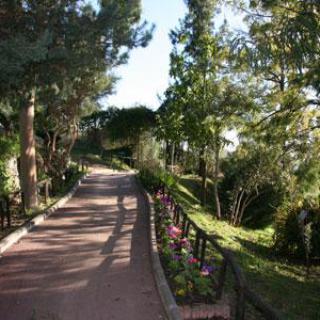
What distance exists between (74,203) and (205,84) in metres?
6.97

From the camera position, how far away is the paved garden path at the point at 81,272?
635cm

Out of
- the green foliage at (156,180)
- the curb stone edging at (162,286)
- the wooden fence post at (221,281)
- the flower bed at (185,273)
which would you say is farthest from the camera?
the green foliage at (156,180)

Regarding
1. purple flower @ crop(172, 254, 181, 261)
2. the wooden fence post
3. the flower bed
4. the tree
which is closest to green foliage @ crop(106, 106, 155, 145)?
the tree

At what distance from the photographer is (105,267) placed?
840cm

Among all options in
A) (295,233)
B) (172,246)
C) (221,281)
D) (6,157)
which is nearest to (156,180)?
(6,157)

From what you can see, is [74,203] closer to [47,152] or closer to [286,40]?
[47,152]

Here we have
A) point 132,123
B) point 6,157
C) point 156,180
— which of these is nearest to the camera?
point 6,157

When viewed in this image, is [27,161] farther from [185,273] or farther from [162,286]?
[185,273]

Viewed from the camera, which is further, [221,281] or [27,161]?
[27,161]

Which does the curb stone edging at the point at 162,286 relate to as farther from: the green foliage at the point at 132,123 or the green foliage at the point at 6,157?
the green foliage at the point at 132,123

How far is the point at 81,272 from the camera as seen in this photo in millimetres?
8078

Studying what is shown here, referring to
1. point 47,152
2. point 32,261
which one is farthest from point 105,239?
point 47,152

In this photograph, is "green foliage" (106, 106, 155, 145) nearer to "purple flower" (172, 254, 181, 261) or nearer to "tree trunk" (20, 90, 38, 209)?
"tree trunk" (20, 90, 38, 209)

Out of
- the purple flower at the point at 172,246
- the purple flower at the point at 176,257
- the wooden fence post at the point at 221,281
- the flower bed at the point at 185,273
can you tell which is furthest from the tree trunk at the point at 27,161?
the wooden fence post at the point at 221,281
